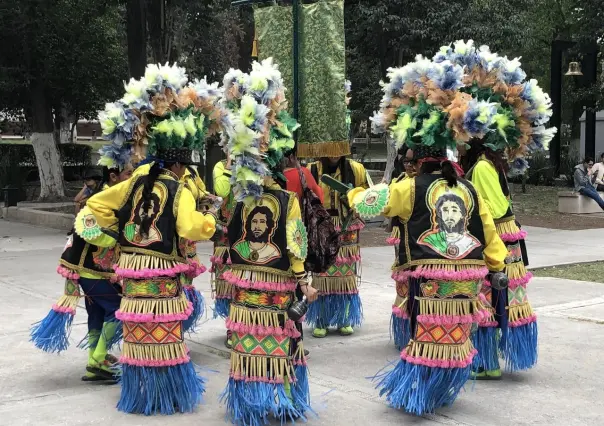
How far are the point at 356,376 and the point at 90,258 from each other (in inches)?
86.2

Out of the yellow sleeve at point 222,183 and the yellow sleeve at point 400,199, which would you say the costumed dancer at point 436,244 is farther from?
the yellow sleeve at point 222,183

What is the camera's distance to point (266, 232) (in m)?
4.79

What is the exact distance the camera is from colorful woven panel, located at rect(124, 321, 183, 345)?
505 cm

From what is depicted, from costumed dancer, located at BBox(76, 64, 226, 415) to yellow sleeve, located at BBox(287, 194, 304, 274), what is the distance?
515 mm

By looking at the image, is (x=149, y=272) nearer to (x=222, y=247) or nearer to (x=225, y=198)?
(x=225, y=198)

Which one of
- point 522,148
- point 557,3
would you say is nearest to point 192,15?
point 522,148

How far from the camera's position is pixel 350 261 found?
→ 24.4 feet

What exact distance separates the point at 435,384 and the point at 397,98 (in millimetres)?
1900

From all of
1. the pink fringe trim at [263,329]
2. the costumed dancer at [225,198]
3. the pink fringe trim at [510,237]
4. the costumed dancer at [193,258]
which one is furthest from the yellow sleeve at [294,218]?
the pink fringe trim at [510,237]

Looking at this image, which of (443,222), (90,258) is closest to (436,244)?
(443,222)

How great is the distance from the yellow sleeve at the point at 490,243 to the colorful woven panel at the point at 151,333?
2077mm

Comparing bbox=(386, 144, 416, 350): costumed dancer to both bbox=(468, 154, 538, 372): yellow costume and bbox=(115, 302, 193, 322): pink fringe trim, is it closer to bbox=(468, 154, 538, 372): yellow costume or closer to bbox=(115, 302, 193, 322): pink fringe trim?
bbox=(468, 154, 538, 372): yellow costume

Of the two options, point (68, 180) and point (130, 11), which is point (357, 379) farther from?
point (68, 180)

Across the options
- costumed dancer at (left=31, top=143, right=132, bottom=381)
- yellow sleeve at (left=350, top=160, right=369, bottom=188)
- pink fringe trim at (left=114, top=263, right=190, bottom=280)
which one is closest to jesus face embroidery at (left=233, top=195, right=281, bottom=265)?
pink fringe trim at (left=114, top=263, right=190, bottom=280)
